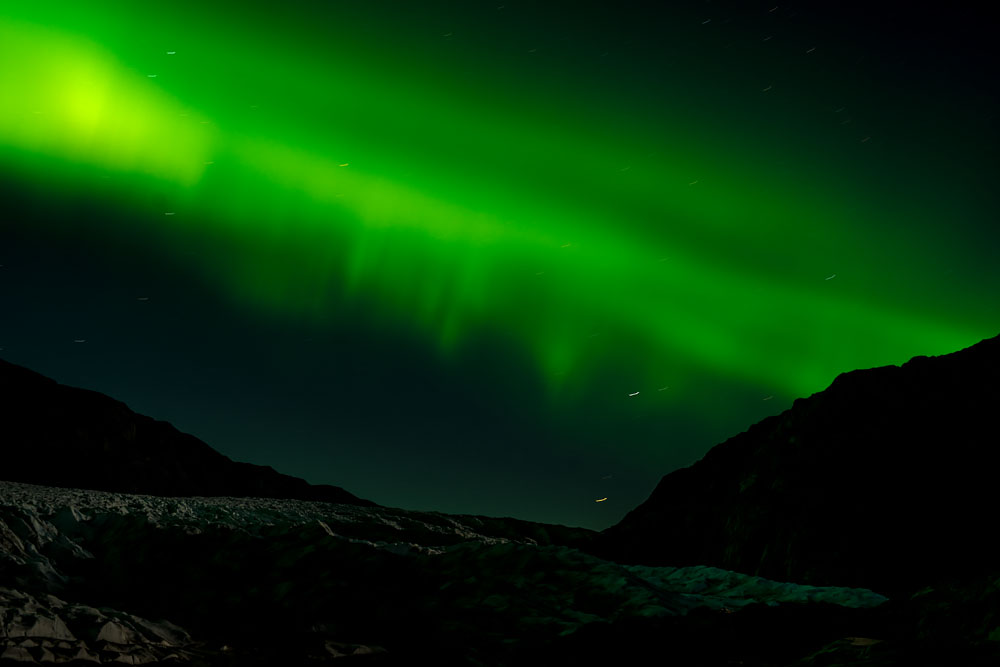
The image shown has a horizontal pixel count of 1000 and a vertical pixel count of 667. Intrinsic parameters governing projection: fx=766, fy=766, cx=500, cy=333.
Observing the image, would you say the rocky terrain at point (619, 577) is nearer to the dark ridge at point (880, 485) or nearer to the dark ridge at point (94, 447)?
the dark ridge at point (880, 485)

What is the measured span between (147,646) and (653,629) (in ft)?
30.5

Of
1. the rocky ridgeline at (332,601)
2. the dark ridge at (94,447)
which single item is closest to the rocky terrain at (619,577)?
the rocky ridgeline at (332,601)

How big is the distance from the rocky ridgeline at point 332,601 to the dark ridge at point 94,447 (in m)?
85.9

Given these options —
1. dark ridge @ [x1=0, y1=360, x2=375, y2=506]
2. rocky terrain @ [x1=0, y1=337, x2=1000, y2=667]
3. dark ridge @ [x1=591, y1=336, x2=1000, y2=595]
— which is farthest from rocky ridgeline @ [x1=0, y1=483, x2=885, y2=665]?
dark ridge @ [x1=0, y1=360, x2=375, y2=506]

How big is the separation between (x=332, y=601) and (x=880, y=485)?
29.5 metres

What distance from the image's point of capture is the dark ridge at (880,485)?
33.1m

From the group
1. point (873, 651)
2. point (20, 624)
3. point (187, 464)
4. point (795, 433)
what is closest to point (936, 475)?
point (795, 433)

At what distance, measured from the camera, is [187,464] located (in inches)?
4668

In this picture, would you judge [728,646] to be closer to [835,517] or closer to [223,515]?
[835,517]

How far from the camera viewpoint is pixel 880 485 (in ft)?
121

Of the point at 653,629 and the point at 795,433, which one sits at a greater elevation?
the point at 795,433

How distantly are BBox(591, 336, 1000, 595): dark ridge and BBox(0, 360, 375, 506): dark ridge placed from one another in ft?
277

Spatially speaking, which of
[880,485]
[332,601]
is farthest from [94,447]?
[332,601]

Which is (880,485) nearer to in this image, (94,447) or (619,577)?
(619,577)
